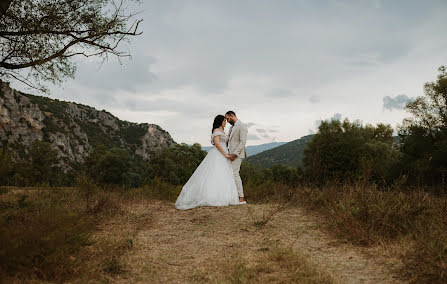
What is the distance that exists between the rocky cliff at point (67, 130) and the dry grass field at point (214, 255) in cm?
5864

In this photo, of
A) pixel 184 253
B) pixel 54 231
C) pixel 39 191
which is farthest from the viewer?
pixel 39 191

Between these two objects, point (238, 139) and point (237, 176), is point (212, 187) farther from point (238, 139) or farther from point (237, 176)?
point (238, 139)

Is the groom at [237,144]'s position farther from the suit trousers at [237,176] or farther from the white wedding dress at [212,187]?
the white wedding dress at [212,187]

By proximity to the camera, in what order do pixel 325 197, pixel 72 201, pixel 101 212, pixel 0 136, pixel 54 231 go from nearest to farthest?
pixel 54 231, pixel 101 212, pixel 325 197, pixel 72 201, pixel 0 136

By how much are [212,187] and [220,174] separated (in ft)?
1.57

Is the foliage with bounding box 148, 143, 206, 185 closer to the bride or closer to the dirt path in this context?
the bride

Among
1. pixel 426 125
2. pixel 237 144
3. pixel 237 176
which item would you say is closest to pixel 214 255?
pixel 237 176

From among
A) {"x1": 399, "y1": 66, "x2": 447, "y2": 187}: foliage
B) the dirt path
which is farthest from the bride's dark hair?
{"x1": 399, "y1": 66, "x2": 447, "y2": 187}: foliage

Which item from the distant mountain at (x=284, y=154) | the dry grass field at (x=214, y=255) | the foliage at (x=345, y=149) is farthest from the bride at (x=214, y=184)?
the distant mountain at (x=284, y=154)

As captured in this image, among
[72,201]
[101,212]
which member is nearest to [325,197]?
[101,212]

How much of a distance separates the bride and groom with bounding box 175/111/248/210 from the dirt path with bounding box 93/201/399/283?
4.76 ft

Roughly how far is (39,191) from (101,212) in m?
4.29

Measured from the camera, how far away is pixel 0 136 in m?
82.6

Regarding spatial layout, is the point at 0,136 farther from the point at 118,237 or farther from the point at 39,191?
the point at 118,237
